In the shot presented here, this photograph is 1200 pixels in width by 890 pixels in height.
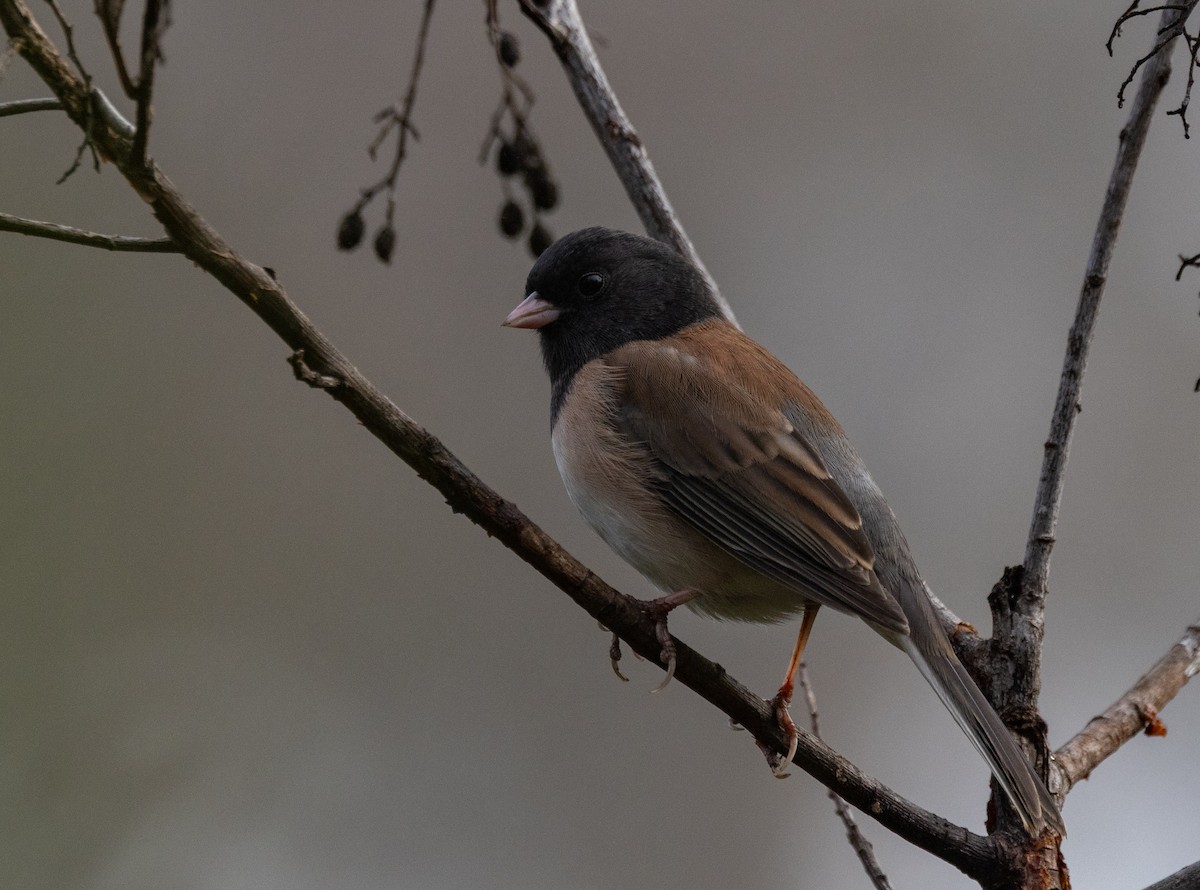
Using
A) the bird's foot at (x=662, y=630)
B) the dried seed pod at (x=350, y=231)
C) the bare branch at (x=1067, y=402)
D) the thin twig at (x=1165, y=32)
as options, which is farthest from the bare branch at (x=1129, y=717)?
the dried seed pod at (x=350, y=231)

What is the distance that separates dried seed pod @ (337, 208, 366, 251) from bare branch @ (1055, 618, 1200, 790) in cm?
153

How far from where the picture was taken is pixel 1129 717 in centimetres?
193

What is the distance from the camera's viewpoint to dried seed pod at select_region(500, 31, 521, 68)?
6.79 feet

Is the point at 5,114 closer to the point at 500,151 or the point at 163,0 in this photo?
the point at 163,0

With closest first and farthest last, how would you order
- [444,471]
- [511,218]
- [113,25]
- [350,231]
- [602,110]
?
[113,25]
[444,471]
[350,231]
[511,218]
[602,110]

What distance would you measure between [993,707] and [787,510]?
0.50 m

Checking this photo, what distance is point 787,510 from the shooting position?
83.2 inches

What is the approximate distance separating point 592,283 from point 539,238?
0.37 metres

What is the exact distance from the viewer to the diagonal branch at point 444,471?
45.9 inches

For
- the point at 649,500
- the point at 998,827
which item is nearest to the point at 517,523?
the point at 649,500

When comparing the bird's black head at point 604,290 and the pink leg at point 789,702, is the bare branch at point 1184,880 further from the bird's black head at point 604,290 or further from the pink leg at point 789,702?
the bird's black head at point 604,290

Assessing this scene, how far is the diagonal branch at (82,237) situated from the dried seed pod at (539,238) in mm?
1104

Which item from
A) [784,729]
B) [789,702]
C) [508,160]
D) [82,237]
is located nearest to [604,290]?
[508,160]

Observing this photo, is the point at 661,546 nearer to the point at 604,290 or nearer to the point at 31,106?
the point at 604,290
